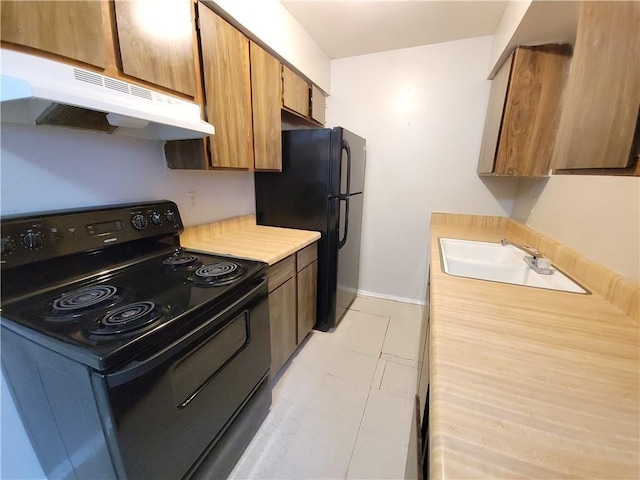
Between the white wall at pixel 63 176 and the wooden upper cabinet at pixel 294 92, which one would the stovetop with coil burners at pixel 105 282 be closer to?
the white wall at pixel 63 176

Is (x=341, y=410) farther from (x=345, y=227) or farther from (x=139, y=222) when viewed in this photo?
(x=139, y=222)

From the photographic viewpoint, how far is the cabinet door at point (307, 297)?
1900 millimetres

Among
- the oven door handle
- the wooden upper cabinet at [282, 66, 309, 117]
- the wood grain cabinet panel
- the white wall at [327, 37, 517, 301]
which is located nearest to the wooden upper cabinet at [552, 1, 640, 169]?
the oven door handle

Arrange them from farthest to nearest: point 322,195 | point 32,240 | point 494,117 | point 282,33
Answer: point 322,195 → point 494,117 → point 282,33 → point 32,240

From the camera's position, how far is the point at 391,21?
1.94 metres

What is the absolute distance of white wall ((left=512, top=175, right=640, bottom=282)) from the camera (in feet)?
3.09

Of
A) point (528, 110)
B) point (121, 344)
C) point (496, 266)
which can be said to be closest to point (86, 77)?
point (121, 344)

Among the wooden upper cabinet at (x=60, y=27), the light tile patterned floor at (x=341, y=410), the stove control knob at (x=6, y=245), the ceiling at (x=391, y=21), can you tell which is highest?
the ceiling at (x=391, y=21)

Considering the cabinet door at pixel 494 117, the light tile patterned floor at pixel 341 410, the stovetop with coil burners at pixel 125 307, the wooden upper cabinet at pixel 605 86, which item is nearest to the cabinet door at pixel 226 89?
the stovetop with coil burners at pixel 125 307

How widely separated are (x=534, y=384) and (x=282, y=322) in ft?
4.48

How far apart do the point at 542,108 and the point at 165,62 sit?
6.90ft

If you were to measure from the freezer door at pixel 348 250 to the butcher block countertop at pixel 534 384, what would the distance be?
1.30 m

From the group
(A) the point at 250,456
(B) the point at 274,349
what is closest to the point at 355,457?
(A) the point at 250,456

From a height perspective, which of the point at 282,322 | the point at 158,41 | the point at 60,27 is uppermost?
the point at 158,41
